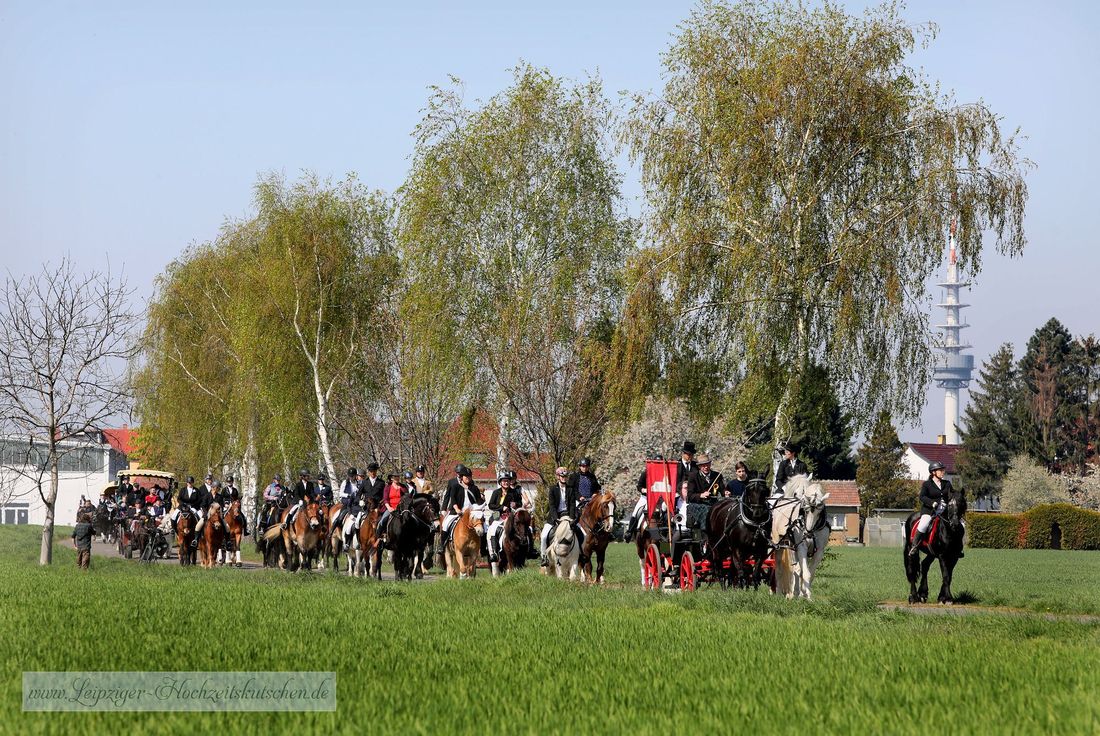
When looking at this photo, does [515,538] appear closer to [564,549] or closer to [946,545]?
[564,549]

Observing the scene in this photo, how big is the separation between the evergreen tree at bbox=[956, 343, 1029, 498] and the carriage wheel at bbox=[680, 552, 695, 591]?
6815 centimetres

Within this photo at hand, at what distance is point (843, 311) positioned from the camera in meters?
25.3

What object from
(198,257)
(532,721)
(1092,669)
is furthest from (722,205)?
(198,257)

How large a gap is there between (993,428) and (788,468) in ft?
234

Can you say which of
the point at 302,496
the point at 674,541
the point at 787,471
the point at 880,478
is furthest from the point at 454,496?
the point at 880,478

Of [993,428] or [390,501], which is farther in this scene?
[993,428]

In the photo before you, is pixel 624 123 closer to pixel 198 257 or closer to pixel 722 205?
pixel 722 205

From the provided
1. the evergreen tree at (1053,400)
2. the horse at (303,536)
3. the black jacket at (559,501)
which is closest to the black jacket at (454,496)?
the black jacket at (559,501)

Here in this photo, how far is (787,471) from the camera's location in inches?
791

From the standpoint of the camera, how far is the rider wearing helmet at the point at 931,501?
21.2m

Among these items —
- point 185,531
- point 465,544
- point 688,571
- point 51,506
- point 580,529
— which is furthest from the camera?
point 185,531

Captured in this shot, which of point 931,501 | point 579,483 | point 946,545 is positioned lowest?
point 946,545

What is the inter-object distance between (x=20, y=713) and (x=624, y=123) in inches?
866

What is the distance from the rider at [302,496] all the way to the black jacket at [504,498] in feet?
21.5
